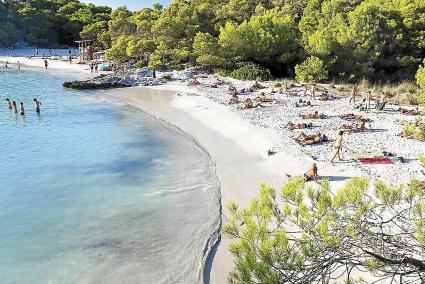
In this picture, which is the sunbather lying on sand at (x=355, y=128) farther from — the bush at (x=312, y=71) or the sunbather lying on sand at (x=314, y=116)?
the bush at (x=312, y=71)

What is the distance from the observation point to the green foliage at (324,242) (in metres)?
5.28

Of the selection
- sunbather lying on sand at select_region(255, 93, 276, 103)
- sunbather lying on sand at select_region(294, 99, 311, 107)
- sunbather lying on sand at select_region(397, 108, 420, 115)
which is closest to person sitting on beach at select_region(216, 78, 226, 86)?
sunbather lying on sand at select_region(255, 93, 276, 103)

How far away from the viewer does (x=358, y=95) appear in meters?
32.6

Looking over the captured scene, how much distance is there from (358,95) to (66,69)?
42716mm

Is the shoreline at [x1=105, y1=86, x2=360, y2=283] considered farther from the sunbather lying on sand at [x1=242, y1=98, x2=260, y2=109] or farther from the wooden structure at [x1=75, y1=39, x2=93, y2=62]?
the wooden structure at [x1=75, y1=39, x2=93, y2=62]

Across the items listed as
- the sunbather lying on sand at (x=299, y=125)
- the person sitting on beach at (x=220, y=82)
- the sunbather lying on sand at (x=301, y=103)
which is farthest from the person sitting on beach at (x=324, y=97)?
the person sitting on beach at (x=220, y=82)

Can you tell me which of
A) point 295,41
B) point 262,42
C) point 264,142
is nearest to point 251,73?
point 262,42

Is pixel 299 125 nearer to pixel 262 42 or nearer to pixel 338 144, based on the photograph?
pixel 338 144

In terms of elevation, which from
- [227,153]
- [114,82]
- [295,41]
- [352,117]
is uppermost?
[295,41]

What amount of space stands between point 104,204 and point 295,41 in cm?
3356

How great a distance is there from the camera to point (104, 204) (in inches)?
601

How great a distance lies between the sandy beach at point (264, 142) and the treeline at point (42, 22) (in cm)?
5831

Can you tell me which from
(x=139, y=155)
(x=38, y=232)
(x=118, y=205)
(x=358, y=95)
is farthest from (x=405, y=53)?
(x=38, y=232)

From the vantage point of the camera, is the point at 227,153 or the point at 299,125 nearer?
the point at 227,153
